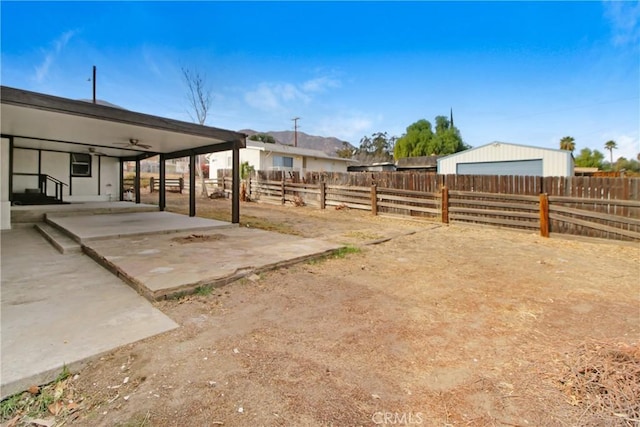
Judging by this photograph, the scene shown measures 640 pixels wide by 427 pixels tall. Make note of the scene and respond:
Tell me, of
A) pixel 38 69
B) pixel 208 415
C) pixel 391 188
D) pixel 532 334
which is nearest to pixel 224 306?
pixel 208 415

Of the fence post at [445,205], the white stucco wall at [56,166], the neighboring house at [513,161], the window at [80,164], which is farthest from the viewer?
the neighboring house at [513,161]

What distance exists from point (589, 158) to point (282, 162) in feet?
144

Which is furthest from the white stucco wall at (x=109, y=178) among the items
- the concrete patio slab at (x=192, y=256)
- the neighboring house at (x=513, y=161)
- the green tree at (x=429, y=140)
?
the green tree at (x=429, y=140)

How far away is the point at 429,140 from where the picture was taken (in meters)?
36.9

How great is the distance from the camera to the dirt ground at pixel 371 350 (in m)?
1.73

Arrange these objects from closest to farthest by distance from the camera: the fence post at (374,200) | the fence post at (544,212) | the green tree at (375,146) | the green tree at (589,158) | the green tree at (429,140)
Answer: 1. the fence post at (544,212)
2. the fence post at (374,200)
3. the green tree at (429,140)
4. the green tree at (589,158)
5. the green tree at (375,146)

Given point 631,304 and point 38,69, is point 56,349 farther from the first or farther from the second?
point 38,69

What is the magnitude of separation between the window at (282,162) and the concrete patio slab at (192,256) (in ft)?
59.4

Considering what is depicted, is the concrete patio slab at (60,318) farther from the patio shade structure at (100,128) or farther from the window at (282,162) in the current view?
the window at (282,162)

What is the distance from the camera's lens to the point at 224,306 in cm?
322

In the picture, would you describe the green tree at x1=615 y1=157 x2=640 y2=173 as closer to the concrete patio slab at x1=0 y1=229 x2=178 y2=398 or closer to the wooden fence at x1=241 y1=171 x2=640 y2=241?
the wooden fence at x1=241 y1=171 x2=640 y2=241

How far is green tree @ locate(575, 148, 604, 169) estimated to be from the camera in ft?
137

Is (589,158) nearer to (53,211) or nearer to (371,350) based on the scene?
(371,350)

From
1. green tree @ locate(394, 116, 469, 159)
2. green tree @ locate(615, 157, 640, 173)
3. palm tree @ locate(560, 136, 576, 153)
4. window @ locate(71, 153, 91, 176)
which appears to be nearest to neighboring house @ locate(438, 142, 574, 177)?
green tree @ locate(394, 116, 469, 159)
